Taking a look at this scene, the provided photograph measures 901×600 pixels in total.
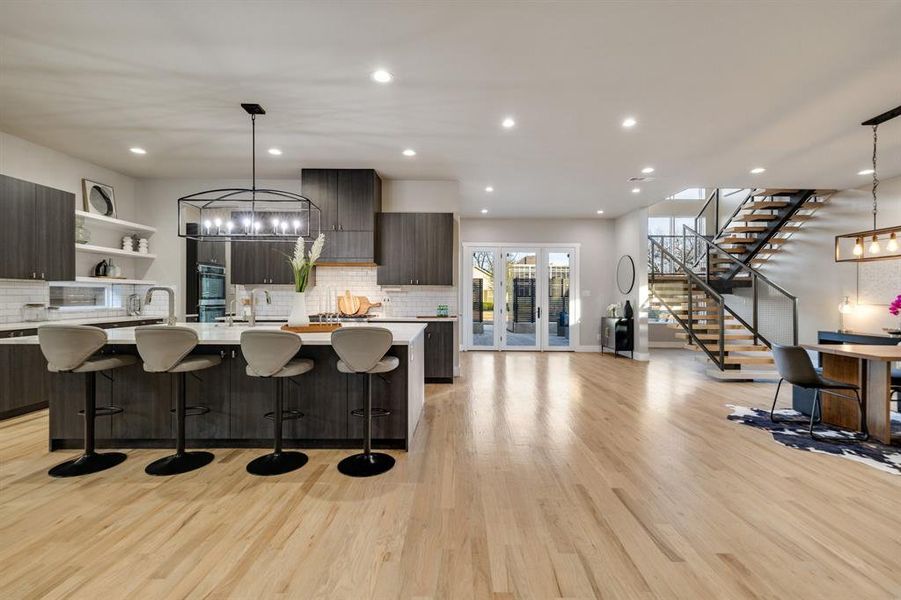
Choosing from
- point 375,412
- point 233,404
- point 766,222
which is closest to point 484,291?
point 766,222

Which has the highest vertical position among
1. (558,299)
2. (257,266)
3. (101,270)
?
(257,266)

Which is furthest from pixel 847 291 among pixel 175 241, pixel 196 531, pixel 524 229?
pixel 175 241

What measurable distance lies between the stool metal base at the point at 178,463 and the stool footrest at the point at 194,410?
0.29 metres

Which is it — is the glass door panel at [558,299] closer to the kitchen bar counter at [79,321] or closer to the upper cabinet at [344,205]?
the upper cabinet at [344,205]

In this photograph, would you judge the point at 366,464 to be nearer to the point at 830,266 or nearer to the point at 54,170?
the point at 54,170

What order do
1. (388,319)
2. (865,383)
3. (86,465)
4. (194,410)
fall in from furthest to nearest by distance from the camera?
(388,319)
(865,383)
(194,410)
(86,465)

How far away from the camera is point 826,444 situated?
3426 millimetres

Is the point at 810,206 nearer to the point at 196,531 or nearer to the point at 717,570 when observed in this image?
the point at 717,570

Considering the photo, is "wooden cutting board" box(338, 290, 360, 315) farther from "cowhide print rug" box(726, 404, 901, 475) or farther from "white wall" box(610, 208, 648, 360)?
"white wall" box(610, 208, 648, 360)

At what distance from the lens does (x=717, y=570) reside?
1829mm

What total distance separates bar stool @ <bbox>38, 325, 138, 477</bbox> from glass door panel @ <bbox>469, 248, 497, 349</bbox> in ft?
22.0

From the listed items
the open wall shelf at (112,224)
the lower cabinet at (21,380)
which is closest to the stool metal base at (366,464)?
the lower cabinet at (21,380)

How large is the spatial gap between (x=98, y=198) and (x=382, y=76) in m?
4.90

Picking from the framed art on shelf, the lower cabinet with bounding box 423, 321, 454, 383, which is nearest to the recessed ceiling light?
the lower cabinet with bounding box 423, 321, 454, 383
